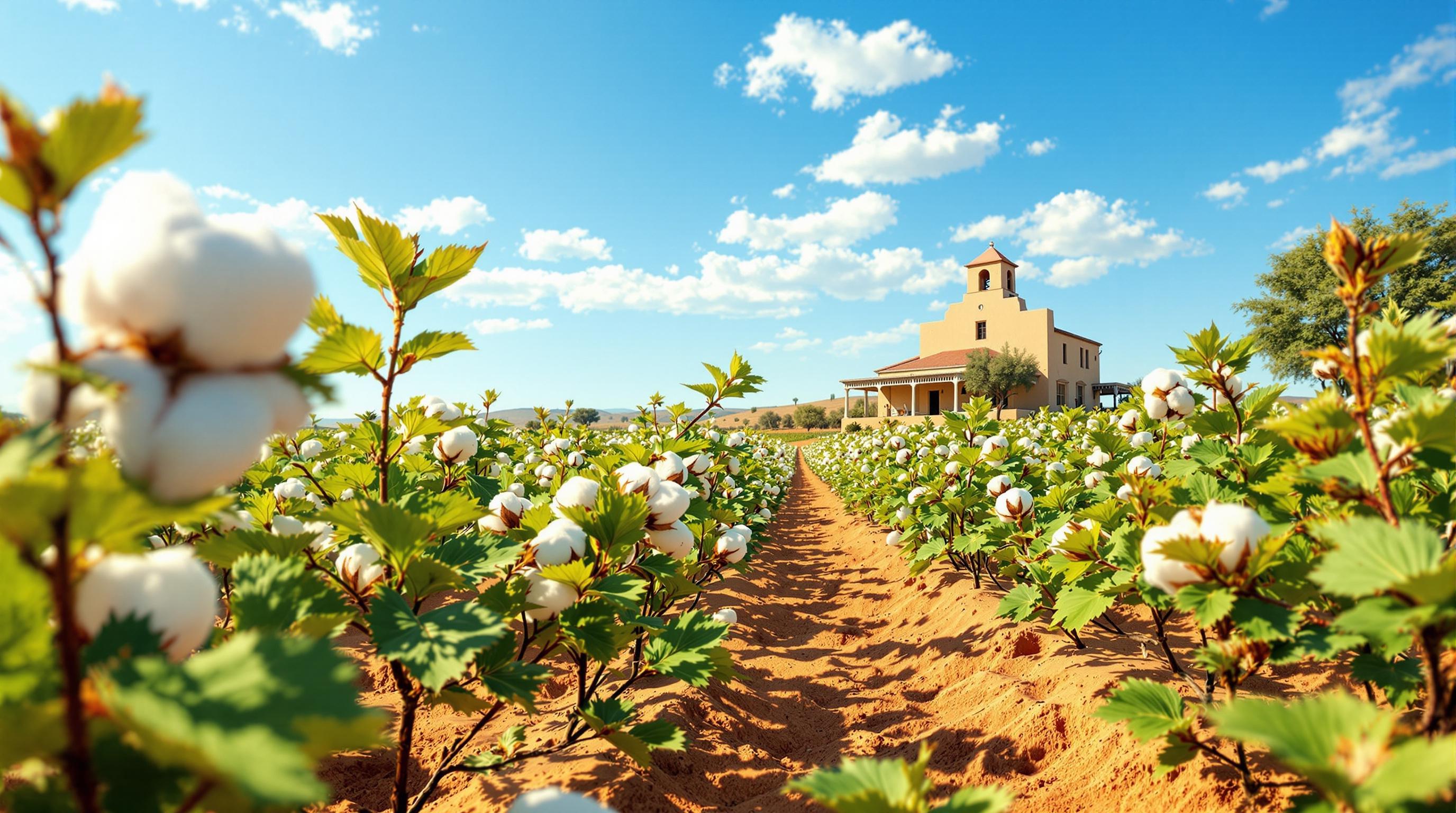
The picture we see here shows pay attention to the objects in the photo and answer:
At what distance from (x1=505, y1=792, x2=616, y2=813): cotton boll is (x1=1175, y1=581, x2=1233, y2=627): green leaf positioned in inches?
46.8

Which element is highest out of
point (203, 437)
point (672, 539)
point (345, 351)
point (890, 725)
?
point (345, 351)

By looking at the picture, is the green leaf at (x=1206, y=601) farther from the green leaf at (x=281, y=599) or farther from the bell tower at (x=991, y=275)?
the bell tower at (x=991, y=275)

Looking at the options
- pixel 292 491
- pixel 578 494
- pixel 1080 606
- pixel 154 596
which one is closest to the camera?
pixel 154 596

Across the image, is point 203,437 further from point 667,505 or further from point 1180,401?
point 1180,401

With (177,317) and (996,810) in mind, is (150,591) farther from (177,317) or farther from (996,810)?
(996,810)

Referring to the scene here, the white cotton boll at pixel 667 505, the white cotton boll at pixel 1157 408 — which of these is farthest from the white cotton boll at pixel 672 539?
the white cotton boll at pixel 1157 408

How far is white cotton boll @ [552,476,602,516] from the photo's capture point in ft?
6.58

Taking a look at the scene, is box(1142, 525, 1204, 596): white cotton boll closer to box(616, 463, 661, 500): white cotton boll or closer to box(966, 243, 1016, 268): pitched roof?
box(616, 463, 661, 500): white cotton boll

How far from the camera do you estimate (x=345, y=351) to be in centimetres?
125

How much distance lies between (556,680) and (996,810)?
3.92 metres

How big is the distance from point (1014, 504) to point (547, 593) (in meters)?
2.97

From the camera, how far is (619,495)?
6.13 ft

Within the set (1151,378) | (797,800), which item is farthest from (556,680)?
(1151,378)

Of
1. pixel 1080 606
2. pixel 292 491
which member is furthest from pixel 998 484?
pixel 292 491
